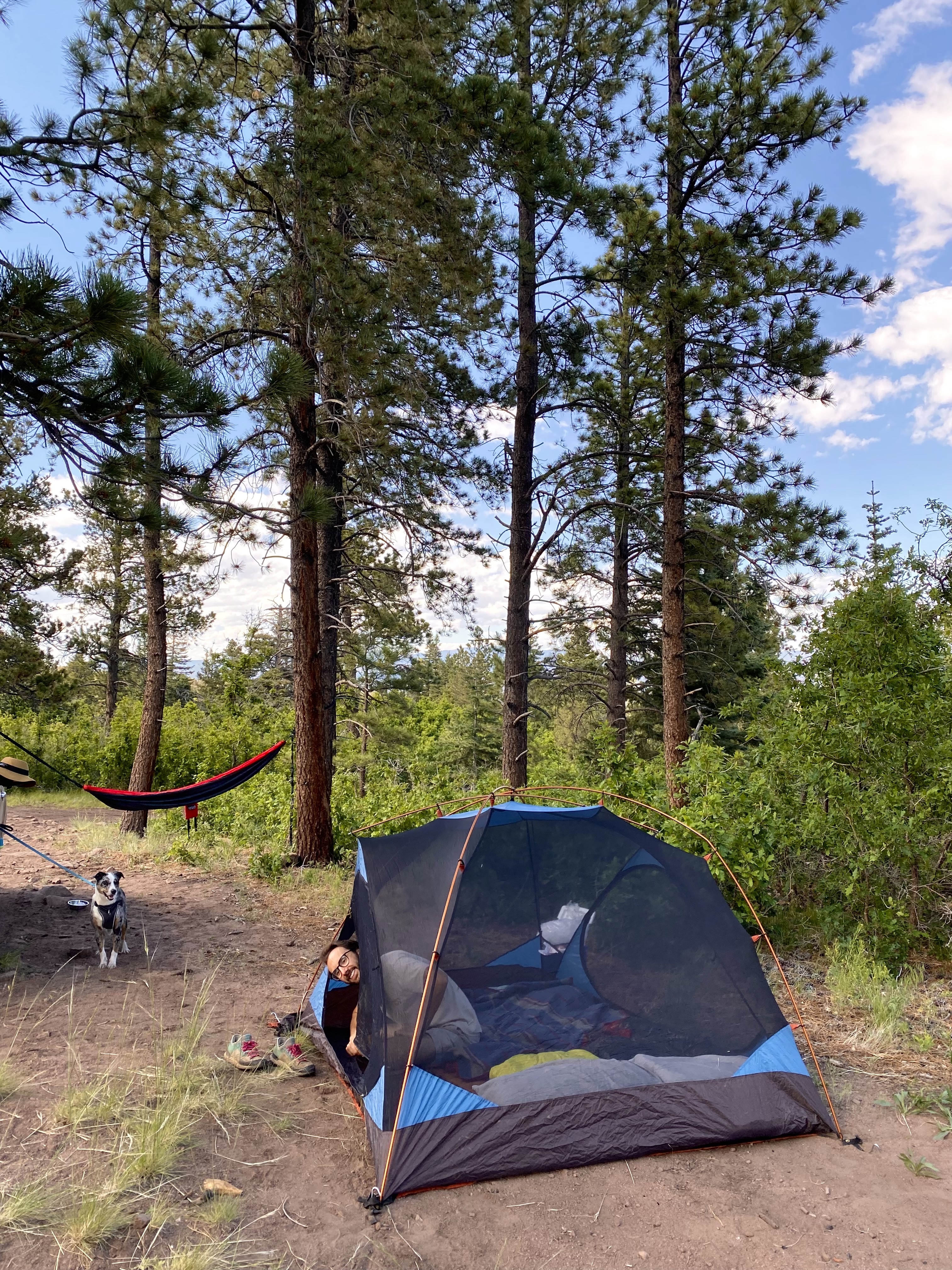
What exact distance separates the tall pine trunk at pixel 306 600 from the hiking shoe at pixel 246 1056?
3678 millimetres

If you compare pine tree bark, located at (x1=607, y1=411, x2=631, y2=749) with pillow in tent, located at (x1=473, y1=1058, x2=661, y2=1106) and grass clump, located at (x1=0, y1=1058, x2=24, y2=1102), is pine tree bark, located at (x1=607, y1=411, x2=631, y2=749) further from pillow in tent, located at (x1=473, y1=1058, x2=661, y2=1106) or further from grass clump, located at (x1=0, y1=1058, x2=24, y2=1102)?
grass clump, located at (x1=0, y1=1058, x2=24, y2=1102)

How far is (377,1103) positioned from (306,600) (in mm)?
4793

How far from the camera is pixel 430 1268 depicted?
2.49m

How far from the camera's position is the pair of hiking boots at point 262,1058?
3652 mm

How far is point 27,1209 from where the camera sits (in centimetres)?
249

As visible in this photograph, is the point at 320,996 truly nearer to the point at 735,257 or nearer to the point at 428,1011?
the point at 428,1011

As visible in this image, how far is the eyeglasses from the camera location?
3.99 meters

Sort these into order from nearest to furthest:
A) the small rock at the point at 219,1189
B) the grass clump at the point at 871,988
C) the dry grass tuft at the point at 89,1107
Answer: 1. the small rock at the point at 219,1189
2. the dry grass tuft at the point at 89,1107
3. the grass clump at the point at 871,988

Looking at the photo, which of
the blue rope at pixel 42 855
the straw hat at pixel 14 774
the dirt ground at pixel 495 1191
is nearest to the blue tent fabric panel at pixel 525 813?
the dirt ground at pixel 495 1191

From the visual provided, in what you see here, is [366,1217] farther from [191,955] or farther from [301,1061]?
[191,955]

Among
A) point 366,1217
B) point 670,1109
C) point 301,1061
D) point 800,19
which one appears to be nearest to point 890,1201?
point 670,1109

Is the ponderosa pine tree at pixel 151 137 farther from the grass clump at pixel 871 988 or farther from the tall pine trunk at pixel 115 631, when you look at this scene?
the tall pine trunk at pixel 115 631

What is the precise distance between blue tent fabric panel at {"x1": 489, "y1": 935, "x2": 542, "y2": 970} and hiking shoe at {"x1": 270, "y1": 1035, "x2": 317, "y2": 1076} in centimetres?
116

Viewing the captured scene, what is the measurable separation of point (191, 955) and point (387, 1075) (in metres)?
2.62
